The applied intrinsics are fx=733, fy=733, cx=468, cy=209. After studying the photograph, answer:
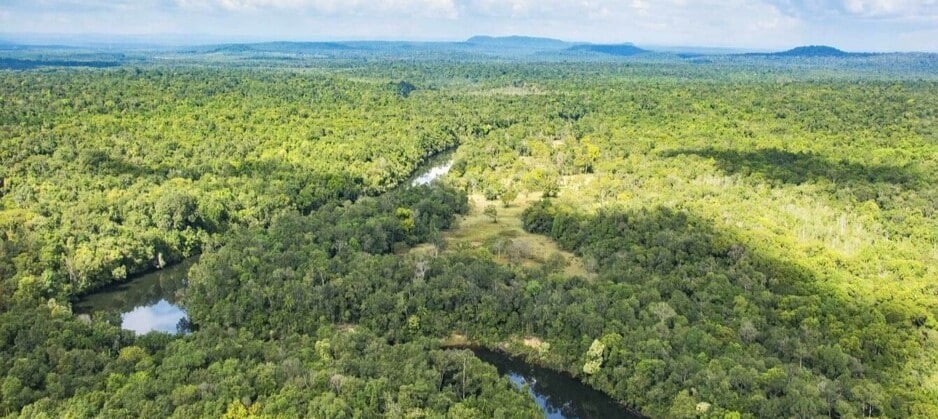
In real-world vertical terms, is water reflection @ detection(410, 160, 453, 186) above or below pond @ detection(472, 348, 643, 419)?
above

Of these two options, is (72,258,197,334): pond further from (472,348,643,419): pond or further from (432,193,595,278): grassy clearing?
(432,193,595,278): grassy clearing

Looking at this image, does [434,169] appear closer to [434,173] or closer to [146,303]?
[434,173]

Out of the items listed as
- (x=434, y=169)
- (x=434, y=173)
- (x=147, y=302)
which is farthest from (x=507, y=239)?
(x=434, y=169)

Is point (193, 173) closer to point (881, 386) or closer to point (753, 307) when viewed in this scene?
point (753, 307)

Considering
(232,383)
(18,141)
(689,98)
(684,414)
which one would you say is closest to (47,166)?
(18,141)

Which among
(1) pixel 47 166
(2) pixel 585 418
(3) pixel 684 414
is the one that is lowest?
(2) pixel 585 418

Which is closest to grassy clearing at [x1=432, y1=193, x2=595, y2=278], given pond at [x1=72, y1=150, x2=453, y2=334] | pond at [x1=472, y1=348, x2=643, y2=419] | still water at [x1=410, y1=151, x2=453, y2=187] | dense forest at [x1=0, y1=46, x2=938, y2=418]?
dense forest at [x1=0, y1=46, x2=938, y2=418]
